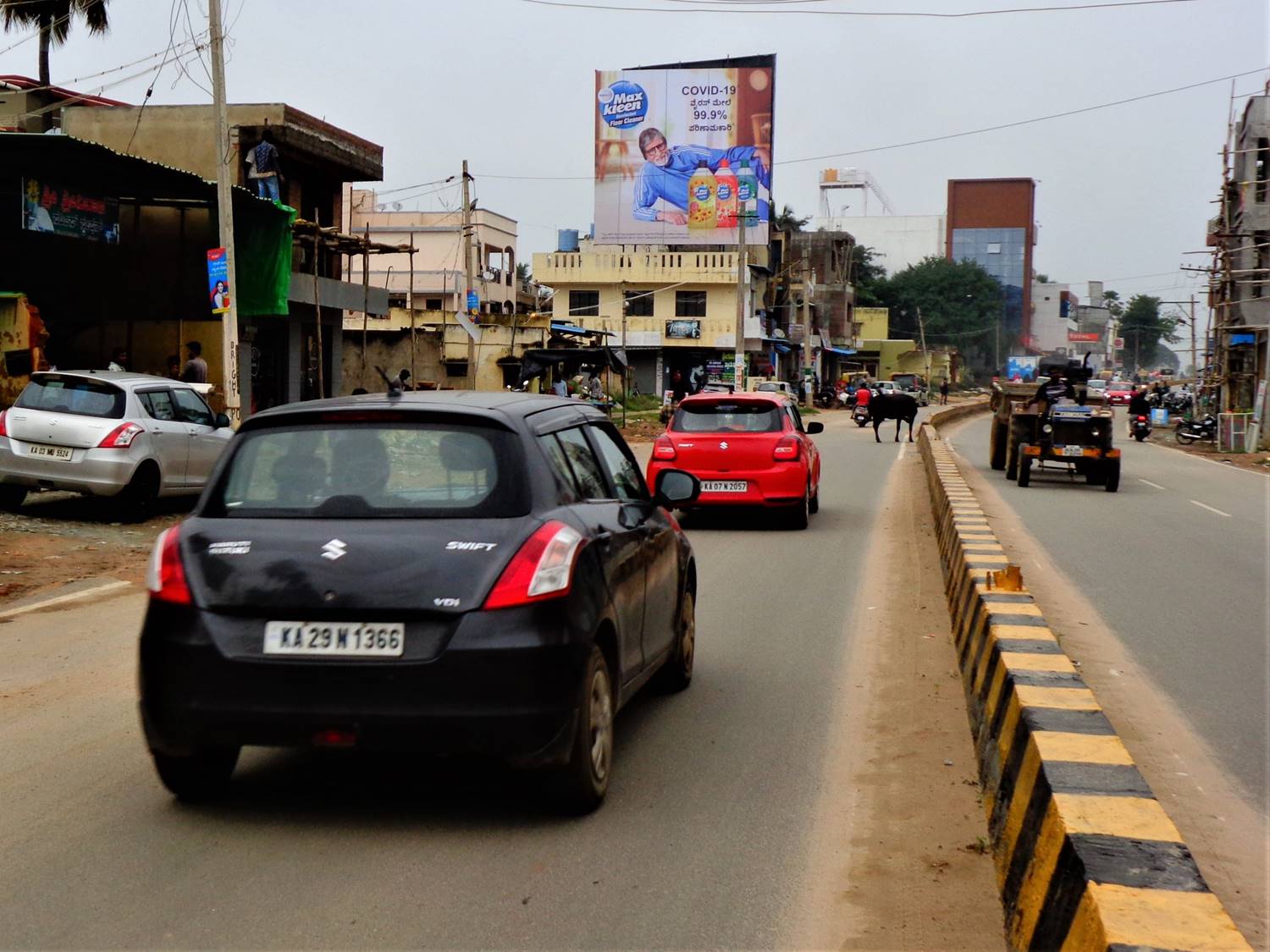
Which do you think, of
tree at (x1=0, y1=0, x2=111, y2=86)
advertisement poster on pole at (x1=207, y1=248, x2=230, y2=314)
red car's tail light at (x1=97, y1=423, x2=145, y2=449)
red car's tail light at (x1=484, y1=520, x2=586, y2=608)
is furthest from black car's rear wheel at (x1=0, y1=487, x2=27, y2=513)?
tree at (x1=0, y1=0, x2=111, y2=86)

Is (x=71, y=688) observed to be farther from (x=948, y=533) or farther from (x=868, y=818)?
(x=948, y=533)

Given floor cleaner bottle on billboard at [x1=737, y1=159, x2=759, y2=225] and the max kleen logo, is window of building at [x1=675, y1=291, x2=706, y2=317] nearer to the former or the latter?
floor cleaner bottle on billboard at [x1=737, y1=159, x2=759, y2=225]

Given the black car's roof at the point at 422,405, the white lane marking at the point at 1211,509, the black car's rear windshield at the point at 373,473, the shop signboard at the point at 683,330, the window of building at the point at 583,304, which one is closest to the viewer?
the black car's rear windshield at the point at 373,473

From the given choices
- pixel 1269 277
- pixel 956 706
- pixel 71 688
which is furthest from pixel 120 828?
pixel 1269 277

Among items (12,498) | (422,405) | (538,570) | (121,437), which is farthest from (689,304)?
(538,570)

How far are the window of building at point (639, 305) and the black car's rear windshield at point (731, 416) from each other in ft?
161

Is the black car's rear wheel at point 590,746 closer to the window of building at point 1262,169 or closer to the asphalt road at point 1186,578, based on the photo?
the asphalt road at point 1186,578

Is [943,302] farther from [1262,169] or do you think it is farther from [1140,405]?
[1140,405]

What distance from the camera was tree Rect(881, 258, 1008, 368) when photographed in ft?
A: 407

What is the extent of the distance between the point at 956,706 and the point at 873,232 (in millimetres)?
153212

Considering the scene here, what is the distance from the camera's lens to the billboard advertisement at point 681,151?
58406mm

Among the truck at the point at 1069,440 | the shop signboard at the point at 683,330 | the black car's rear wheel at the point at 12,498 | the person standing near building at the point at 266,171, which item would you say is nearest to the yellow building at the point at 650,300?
the shop signboard at the point at 683,330

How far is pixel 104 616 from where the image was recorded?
382 inches

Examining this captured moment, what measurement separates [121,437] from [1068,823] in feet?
40.7
